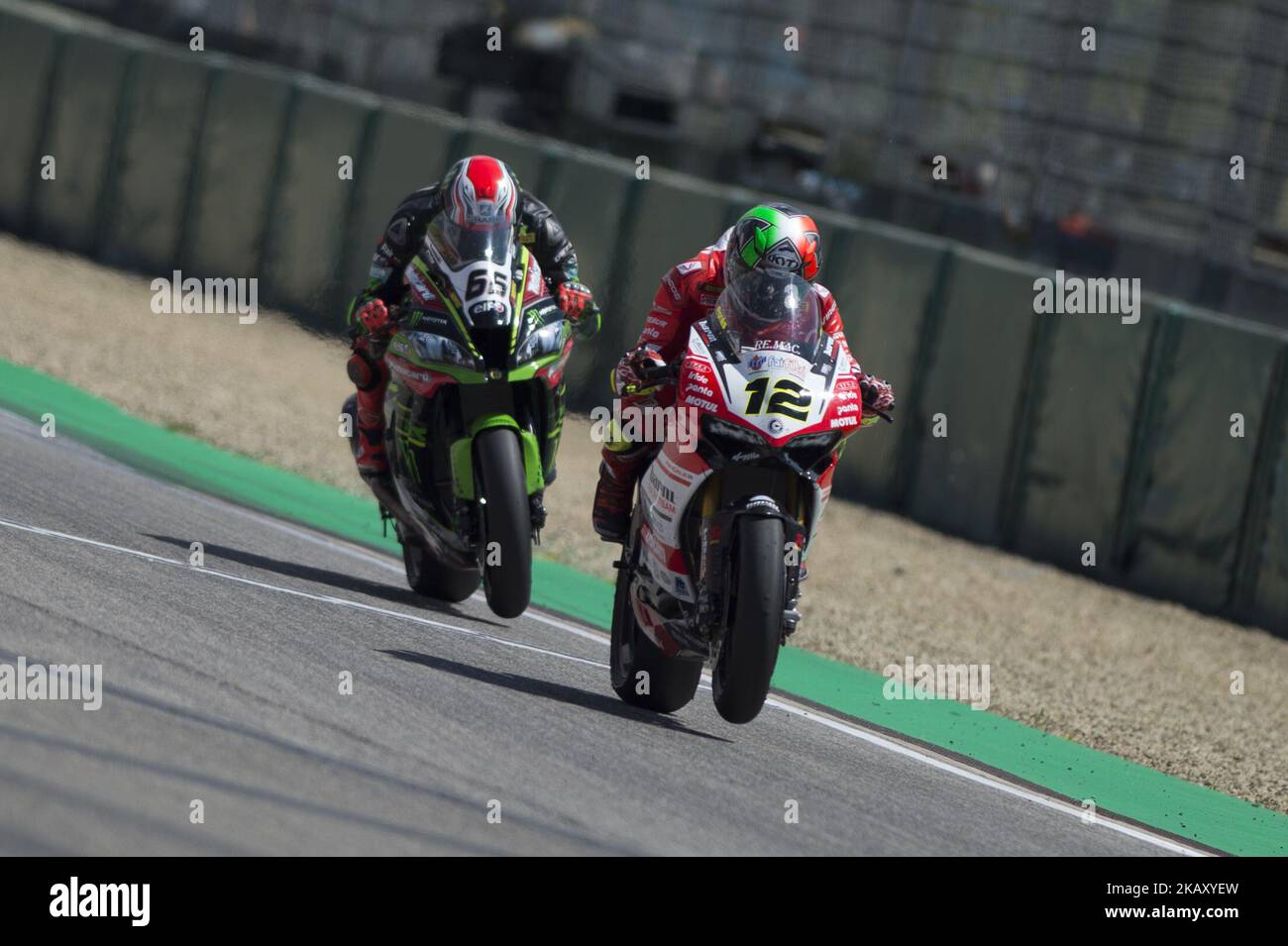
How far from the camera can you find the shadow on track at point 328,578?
8.73 m

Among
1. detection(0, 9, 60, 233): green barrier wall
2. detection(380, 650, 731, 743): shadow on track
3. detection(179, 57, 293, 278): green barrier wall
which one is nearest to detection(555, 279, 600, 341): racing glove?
detection(380, 650, 731, 743): shadow on track

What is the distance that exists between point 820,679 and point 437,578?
185 cm

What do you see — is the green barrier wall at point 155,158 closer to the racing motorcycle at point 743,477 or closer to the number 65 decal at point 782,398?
the racing motorcycle at point 743,477

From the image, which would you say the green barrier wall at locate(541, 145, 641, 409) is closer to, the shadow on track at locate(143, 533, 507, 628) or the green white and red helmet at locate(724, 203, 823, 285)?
the shadow on track at locate(143, 533, 507, 628)

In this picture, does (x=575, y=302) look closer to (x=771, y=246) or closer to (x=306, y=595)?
(x=306, y=595)

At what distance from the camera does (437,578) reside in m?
9.03

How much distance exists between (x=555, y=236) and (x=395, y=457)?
1166 millimetres

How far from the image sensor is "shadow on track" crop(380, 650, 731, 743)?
6949 mm

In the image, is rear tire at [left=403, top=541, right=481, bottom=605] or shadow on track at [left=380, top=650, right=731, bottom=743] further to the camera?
rear tire at [left=403, top=541, right=481, bottom=605]

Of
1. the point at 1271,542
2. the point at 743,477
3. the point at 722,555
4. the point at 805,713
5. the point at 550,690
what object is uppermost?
the point at 743,477

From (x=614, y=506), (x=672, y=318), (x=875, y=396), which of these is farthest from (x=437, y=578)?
(x=875, y=396)

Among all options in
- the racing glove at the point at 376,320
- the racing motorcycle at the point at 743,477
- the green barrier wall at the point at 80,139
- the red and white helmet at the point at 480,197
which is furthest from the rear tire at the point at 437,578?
the green barrier wall at the point at 80,139
